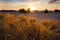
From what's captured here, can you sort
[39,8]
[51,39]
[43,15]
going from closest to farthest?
[51,39], [39,8], [43,15]

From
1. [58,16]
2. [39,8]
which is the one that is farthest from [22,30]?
[58,16]

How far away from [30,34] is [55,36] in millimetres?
970

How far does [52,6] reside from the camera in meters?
13.8

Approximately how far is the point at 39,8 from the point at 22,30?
3350 millimetres

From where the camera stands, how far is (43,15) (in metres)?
15.8

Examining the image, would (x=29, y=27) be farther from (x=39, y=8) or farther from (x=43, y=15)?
(x=43, y=15)

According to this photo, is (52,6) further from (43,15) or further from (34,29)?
(34,29)

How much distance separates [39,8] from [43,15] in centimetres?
229

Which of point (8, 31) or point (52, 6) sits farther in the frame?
point (52, 6)

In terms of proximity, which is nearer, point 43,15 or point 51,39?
point 51,39

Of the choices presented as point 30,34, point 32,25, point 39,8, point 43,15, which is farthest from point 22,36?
point 43,15

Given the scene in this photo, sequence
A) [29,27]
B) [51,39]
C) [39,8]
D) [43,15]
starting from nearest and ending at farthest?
[51,39] < [29,27] < [39,8] < [43,15]

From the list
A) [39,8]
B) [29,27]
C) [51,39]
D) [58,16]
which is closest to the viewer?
[51,39]

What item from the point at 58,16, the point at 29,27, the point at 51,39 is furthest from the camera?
the point at 58,16
